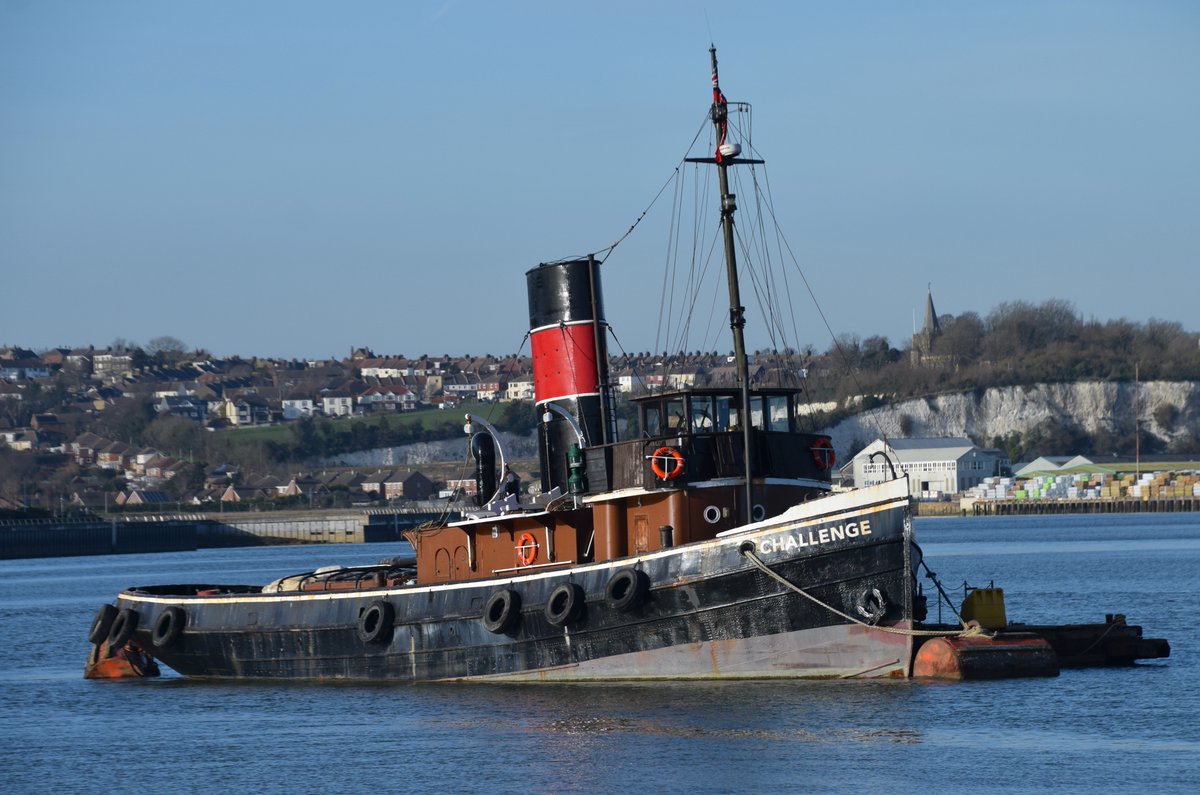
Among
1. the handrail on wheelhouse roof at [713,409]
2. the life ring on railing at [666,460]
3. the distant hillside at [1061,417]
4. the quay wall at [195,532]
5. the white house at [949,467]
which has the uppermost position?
the distant hillside at [1061,417]

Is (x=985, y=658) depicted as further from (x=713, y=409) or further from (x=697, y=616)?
(x=713, y=409)

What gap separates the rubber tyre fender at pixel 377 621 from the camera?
2694 cm

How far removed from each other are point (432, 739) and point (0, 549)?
85186 millimetres

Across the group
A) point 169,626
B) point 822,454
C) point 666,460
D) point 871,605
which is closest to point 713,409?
point 666,460

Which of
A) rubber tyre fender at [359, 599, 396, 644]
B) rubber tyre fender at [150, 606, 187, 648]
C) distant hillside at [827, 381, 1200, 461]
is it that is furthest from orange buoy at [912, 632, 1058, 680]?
distant hillside at [827, 381, 1200, 461]

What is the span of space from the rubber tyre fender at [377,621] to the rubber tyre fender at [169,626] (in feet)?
15.5

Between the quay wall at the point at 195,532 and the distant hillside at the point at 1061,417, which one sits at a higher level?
the distant hillside at the point at 1061,417

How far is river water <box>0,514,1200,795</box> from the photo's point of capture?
61.8 feet

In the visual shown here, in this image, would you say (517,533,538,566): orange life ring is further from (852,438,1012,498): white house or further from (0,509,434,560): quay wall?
(852,438,1012,498): white house

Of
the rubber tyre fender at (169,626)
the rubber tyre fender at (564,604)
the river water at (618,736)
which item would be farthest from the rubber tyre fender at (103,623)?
the rubber tyre fender at (564,604)

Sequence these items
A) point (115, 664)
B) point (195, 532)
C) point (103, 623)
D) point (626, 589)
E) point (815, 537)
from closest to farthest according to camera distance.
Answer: point (815, 537)
point (626, 589)
point (103, 623)
point (115, 664)
point (195, 532)

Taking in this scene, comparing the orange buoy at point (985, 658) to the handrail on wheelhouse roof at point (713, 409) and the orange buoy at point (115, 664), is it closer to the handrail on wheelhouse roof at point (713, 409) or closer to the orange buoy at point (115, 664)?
the handrail on wheelhouse roof at point (713, 409)

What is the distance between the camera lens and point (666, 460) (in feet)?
78.5

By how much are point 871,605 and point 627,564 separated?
3599mm
